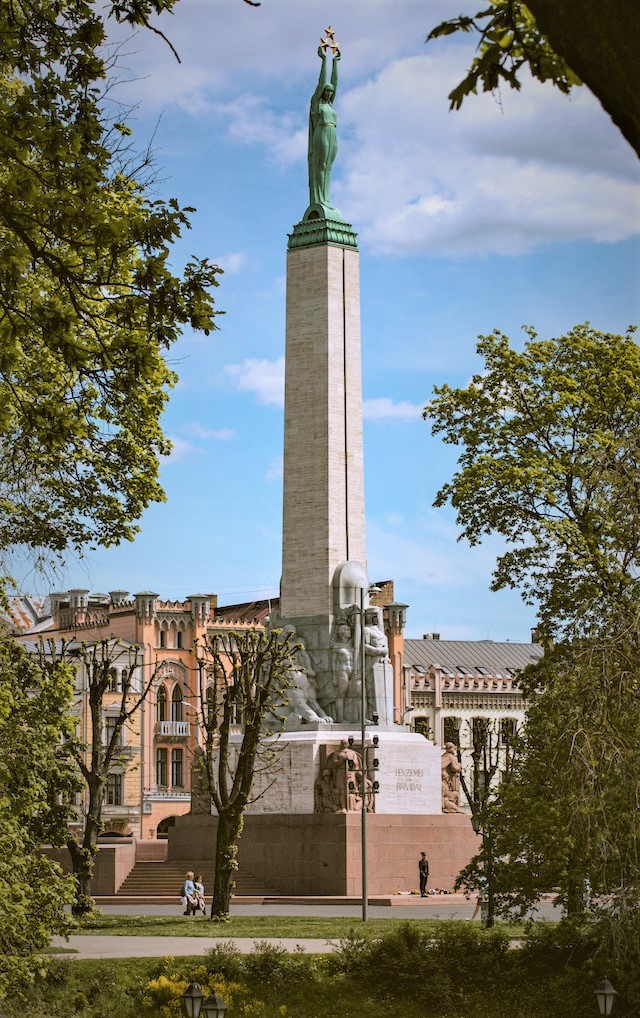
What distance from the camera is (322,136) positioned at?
5134 cm

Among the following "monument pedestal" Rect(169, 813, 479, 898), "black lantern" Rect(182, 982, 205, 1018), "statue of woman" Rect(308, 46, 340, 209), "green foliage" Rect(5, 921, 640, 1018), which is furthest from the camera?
"statue of woman" Rect(308, 46, 340, 209)

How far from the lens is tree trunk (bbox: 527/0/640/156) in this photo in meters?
4.56

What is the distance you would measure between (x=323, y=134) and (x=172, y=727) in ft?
170

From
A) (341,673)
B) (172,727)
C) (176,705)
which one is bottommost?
(341,673)

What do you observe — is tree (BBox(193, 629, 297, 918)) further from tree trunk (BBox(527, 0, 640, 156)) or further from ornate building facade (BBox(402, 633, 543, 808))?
ornate building facade (BBox(402, 633, 543, 808))

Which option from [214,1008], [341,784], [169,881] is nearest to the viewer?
[214,1008]

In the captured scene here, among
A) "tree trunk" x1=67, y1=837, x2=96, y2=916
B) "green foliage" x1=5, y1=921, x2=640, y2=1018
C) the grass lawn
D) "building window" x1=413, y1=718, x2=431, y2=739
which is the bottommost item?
"green foliage" x1=5, y1=921, x2=640, y2=1018

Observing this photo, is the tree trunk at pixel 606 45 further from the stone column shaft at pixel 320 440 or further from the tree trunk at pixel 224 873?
the stone column shaft at pixel 320 440

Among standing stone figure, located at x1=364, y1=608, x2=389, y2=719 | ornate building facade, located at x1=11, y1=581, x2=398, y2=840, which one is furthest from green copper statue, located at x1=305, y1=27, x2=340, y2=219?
ornate building facade, located at x1=11, y1=581, x2=398, y2=840

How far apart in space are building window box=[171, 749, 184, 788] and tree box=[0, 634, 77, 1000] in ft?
248

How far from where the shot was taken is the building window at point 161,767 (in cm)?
9575

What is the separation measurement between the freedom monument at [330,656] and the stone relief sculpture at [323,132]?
4 cm

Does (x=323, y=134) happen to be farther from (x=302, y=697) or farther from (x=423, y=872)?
(x=423, y=872)

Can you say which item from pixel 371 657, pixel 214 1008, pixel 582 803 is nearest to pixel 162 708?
pixel 371 657
